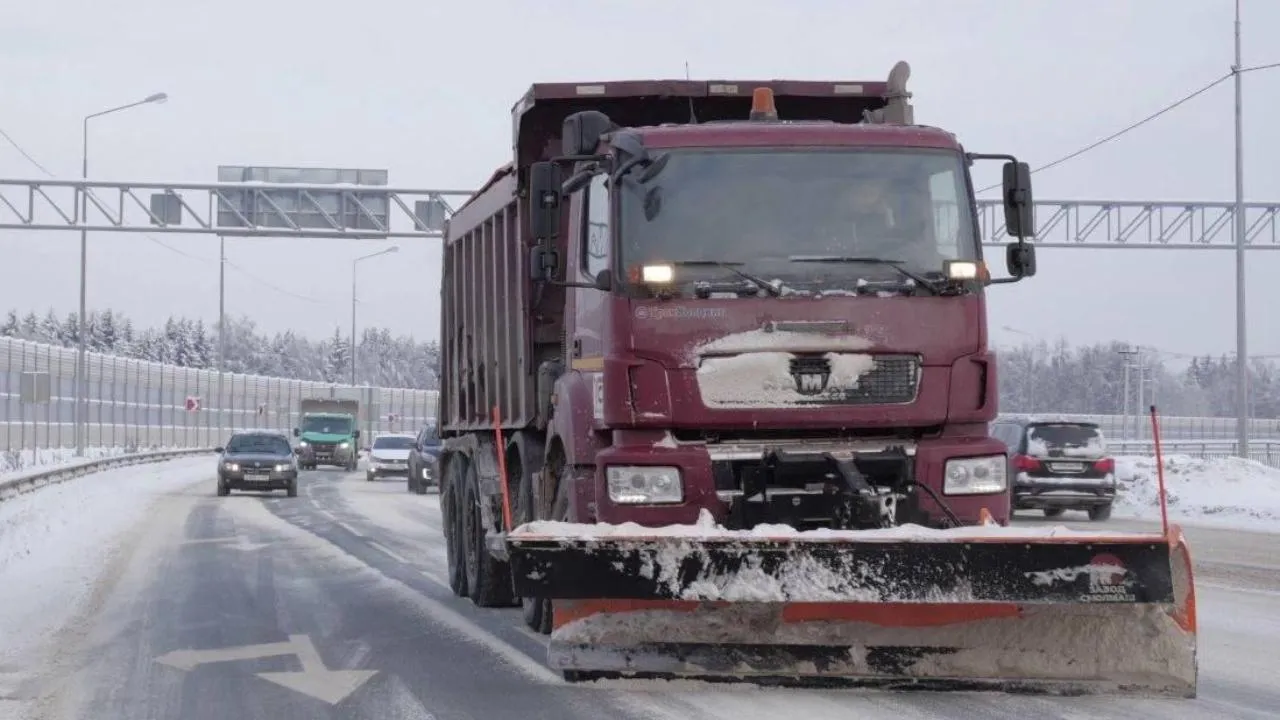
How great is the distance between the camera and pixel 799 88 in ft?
37.8

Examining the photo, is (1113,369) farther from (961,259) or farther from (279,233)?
(961,259)

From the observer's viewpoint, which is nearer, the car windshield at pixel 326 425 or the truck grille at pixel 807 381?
the truck grille at pixel 807 381

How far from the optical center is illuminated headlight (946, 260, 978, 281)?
9.18 meters

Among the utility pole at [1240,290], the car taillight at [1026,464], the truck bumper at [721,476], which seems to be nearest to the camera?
the truck bumper at [721,476]

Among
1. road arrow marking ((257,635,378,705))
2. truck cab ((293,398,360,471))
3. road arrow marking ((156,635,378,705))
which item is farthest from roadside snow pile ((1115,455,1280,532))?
truck cab ((293,398,360,471))

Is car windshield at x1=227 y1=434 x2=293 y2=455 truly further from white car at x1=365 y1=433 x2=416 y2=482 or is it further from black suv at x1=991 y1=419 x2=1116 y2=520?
black suv at x1=991 y1=419 x2=1116 y2=520

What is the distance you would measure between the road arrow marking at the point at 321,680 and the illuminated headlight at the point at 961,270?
3.85m

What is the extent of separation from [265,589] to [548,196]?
285 inches

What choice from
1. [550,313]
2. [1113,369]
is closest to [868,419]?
[550,313]

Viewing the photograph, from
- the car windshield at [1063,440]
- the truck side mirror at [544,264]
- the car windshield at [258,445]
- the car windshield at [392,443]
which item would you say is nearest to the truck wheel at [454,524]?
the truck side mirror at [544,264]

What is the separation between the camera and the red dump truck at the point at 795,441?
7.89 m

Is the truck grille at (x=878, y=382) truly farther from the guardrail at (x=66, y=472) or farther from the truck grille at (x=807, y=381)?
the guardrail at (x=66, y=472)

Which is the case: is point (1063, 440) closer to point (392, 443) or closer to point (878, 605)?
point (878, 605)

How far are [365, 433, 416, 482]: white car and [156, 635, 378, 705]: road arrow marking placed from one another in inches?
1541
